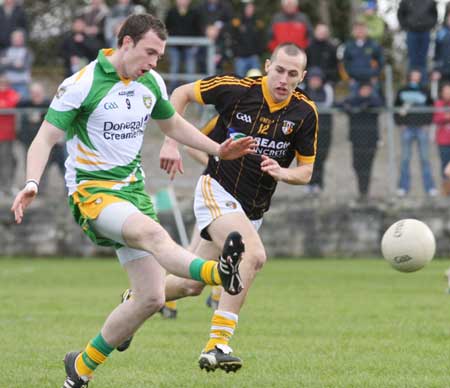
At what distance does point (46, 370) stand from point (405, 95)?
1187 cm

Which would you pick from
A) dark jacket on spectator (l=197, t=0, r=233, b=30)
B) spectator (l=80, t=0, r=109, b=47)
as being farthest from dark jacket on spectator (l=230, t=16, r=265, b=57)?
spectator (l=80, t=0, r=109, b=47)

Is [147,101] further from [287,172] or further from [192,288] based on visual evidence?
[192,288]

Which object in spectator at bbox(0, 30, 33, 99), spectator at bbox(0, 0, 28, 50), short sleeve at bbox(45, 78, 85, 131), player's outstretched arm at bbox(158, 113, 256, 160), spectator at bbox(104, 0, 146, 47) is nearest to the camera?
short sleeve at bbox(45, 78, 85, 131)

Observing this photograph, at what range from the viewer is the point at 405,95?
18625 millimetres

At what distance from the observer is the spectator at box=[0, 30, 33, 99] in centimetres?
1930

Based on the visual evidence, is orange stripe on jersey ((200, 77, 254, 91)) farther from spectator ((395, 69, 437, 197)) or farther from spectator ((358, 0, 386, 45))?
spectator ((358, 0, 386, 45))

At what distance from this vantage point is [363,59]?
18.3m

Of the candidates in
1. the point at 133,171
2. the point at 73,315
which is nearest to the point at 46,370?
the point at 133,171

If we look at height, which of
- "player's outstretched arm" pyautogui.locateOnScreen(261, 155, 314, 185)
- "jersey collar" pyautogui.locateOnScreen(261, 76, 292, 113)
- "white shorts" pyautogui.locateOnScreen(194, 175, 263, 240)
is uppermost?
"jersey collar" pyautogui.locateOnScreen(261, 76, 292, 113)

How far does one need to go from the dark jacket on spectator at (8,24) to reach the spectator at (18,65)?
185 millimetres

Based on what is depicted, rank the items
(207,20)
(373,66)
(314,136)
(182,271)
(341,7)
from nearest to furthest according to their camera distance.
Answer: (182,271) → (314,136) → (373,66) → (207,20) → (341,7)

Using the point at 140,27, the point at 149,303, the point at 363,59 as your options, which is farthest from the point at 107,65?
the point at 363,59

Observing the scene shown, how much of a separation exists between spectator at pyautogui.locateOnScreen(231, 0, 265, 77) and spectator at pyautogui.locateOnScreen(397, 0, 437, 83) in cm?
239

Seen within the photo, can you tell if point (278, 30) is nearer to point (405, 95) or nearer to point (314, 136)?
point (405, 95)
